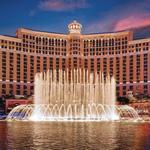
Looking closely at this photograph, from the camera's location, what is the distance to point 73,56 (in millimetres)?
162875

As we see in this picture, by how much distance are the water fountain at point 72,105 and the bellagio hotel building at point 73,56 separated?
1922 inches

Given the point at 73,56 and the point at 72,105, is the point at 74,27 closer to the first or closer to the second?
the point at 73,56

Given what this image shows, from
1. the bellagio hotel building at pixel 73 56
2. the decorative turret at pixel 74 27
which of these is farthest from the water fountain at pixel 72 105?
the decorative turret at pixel 74 27

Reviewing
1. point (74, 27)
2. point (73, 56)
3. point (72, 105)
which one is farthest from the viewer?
point (74, 27)

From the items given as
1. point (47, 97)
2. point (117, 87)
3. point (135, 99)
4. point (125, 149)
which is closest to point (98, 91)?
point (47, 97)

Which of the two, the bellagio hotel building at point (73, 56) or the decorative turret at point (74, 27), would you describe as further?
the decorative turret at point (74, 27)

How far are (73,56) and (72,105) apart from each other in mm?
71401

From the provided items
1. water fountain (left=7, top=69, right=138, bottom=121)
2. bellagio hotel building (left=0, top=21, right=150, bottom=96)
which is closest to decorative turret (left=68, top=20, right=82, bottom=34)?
bellagio hotel building (left=0, top=21, right=150, bottom=96)

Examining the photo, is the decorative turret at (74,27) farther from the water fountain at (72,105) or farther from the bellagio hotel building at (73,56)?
the water fountain at (72,105)

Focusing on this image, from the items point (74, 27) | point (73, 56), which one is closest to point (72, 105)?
point (73, 56)

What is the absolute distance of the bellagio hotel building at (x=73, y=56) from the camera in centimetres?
15350

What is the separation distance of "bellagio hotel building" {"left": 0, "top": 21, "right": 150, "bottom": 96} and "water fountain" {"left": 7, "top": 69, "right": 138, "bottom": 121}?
48.8 metres

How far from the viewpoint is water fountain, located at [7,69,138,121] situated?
3287 inches

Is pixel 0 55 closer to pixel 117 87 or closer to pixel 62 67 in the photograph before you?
pixel 62 67
